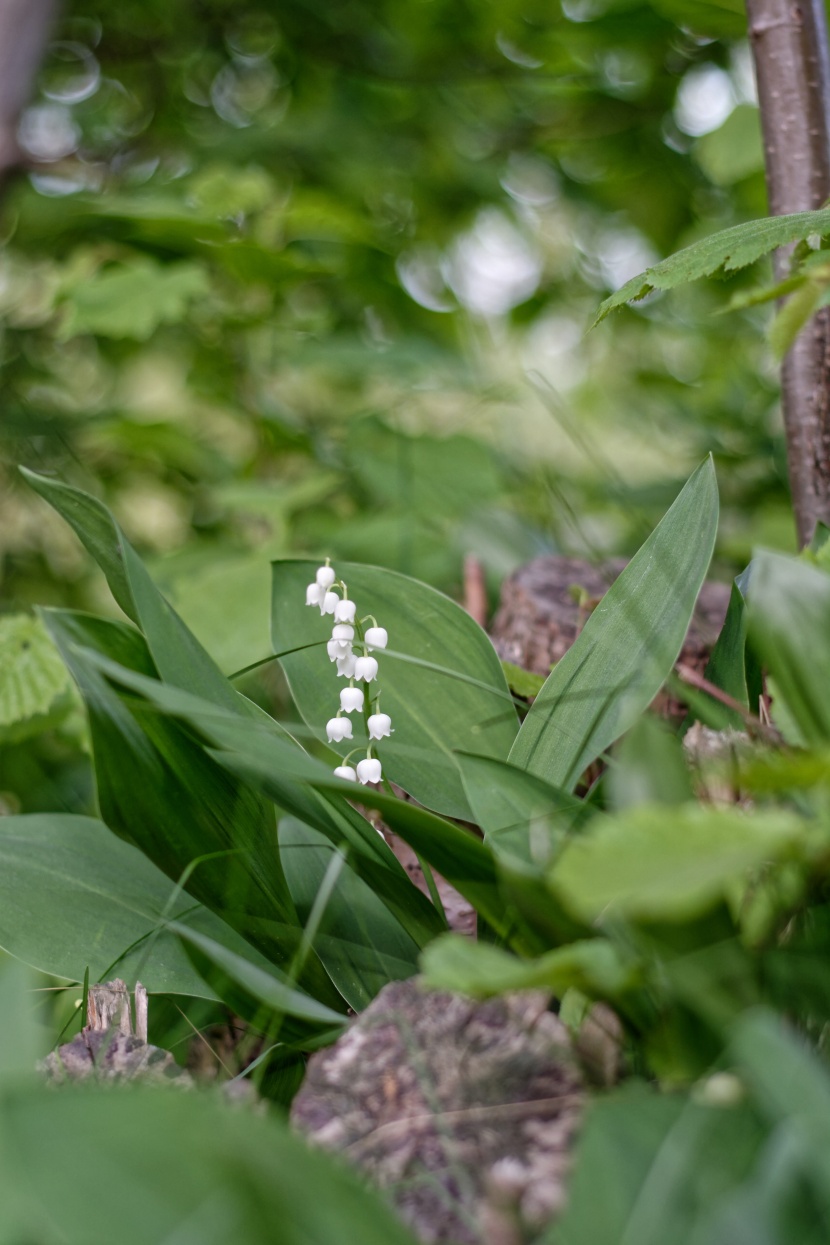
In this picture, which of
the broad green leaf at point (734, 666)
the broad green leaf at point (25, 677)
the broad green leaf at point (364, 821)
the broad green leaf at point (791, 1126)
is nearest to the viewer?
the broad green leaf at point (791, 1126)

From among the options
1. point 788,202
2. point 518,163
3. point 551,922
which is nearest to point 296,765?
point 551,922

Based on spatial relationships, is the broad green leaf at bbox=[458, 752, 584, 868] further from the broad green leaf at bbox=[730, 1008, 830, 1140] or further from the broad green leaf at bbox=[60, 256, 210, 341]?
the broad green leaf at bbox=[60, 256, 210, 341]

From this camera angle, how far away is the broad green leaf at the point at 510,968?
24 centimetres

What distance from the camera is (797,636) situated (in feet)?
0.96

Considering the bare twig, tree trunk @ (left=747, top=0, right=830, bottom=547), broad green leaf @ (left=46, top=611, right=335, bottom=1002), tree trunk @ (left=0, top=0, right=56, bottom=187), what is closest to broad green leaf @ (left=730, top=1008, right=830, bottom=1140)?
broad green leaf @ (left=46, top=611, right=335, bottom=1002)

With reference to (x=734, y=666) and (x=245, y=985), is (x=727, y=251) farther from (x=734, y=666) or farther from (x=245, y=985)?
(x=245, y=985)

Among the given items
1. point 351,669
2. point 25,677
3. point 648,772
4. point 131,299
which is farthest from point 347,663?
point 131,299

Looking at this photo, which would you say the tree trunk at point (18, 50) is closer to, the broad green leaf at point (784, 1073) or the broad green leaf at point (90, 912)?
the broad green leaf at point (90, 912)

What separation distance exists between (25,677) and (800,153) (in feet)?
2.17

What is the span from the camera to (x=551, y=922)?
30cm

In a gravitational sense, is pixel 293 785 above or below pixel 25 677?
above

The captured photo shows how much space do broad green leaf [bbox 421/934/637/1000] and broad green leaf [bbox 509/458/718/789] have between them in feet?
0.40

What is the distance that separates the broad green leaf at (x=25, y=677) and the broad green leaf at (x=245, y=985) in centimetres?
43

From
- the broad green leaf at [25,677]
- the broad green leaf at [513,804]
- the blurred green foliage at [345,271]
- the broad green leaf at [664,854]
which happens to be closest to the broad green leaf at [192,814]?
the broad green leaf at [513,804]
